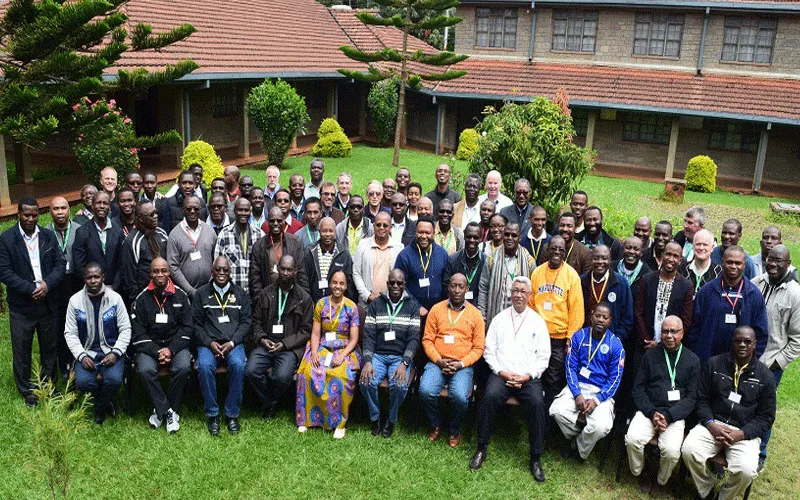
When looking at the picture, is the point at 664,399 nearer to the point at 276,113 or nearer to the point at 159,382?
the point at 159,382

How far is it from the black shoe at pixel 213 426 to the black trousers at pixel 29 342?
1.68 m

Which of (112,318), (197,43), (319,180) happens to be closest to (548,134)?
(319,180)

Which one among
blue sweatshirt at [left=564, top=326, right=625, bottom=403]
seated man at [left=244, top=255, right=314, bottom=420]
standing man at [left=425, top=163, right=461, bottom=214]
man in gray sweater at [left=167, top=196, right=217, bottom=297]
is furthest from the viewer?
standing man at [left=425, top=163, right=461, bottom=214]

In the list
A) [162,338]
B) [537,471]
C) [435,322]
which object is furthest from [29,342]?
[537,471]

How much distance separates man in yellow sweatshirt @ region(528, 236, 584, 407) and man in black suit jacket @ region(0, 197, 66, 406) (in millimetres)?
4792

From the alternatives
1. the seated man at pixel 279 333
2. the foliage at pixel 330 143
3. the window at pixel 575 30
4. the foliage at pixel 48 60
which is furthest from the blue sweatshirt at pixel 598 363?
the window at pixel 575 30

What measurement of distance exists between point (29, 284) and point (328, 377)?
9.91 feet

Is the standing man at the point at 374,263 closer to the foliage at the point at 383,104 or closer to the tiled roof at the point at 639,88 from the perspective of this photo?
the tiled roof at the point at 639,88

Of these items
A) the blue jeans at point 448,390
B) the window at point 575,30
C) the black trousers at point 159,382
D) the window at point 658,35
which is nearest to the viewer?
the blue jeans at point 448,390

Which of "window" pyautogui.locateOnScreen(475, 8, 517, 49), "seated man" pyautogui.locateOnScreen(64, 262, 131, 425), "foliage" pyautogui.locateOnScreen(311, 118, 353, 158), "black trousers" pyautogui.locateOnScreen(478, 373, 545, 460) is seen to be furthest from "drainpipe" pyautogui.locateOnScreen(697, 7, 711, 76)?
"seated man" pyautogui.locateOnScreen(64, 262, 131, 425)

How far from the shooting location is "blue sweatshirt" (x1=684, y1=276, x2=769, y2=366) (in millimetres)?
6020

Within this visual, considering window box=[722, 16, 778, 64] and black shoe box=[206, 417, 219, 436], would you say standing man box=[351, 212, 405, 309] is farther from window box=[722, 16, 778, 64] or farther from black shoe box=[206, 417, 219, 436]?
window box=[722, 16, 778, 64]

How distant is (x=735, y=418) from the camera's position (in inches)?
224

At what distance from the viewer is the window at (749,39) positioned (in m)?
20.4
